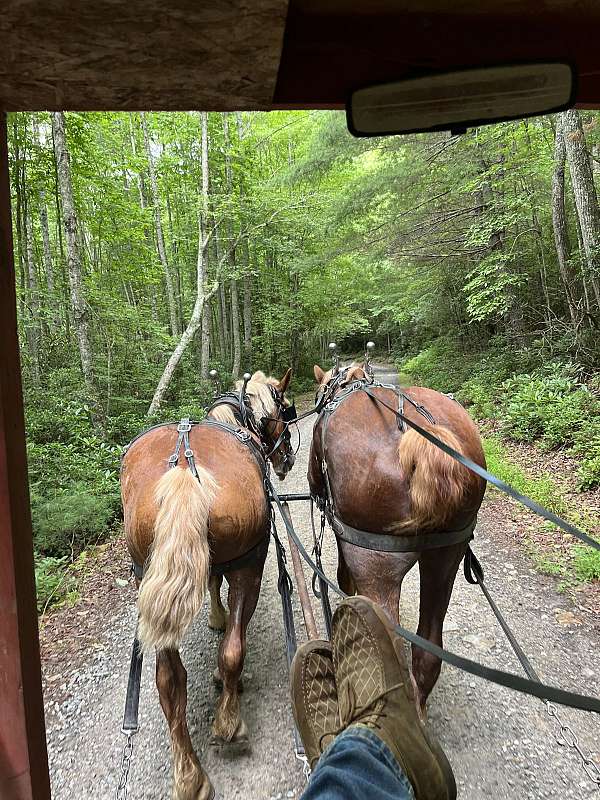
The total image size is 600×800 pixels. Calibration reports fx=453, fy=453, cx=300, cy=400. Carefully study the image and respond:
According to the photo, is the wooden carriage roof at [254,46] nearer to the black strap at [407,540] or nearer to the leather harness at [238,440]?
the leather harness at [238,440]

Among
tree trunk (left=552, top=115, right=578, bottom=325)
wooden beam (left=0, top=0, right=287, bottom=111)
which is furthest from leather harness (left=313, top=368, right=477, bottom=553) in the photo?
tree trunk (left=552, top=115, right=578, bottom=325)

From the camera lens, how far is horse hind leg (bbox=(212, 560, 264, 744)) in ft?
8.21

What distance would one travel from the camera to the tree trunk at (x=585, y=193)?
23.6 feet

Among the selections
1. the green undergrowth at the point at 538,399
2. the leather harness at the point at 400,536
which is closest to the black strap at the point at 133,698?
the leather harness at the point at 400,536

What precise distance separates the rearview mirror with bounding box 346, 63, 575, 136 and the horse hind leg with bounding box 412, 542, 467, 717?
75.8 inches

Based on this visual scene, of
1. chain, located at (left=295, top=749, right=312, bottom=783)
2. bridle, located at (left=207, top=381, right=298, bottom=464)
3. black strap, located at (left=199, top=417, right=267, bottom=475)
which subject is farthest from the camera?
bridle, located at (left=207, top=381, right=298, bottom=464)

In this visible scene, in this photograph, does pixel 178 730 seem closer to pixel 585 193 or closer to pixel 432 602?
pixel 432 602

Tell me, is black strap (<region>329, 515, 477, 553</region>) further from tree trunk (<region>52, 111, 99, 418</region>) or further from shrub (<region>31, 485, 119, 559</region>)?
tree trunk (<region>52, 111, 99, 418</region>)

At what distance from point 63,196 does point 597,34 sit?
7.59m

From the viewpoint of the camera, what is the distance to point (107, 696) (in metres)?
3.11

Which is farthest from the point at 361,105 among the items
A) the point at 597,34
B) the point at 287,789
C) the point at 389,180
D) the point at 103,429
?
the point at 389,180

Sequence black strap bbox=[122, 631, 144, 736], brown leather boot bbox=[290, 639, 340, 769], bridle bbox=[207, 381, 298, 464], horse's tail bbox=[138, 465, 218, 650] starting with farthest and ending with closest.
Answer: bridle bbox=[207, 381, 298, 464] < black strap bbox=[122, 631, 144, 736] < horse's tail bbox=[138, 465, 218, 650] < brown leather boot bbox=[290, 639, 340, 769]

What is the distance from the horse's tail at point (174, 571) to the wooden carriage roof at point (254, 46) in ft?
5.35

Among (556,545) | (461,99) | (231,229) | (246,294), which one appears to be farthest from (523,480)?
(246,294)
